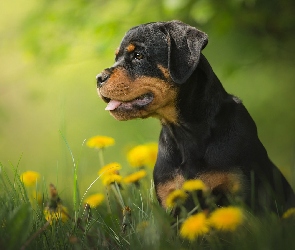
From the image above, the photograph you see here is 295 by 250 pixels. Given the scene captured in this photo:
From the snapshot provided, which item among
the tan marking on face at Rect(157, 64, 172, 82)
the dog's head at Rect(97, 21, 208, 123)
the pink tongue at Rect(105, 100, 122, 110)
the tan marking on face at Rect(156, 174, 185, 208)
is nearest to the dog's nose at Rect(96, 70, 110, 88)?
the dog's head at Rect(97, 21, 208, 123)

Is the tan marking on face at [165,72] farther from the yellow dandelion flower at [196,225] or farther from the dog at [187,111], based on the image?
the yellow dandelion flower at [196,225]

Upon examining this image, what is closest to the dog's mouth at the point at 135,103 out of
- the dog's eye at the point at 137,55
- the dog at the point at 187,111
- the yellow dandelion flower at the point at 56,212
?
the dog at the point at 187,111

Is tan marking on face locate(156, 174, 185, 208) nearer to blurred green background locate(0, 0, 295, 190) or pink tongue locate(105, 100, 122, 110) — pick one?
pink tongue locate(105, 100, 122, 110)

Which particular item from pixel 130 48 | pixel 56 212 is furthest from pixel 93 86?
pixel 56 212

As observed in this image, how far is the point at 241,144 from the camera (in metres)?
3.59

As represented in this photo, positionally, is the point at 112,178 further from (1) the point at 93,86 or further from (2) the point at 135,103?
(1) the point at 93,86

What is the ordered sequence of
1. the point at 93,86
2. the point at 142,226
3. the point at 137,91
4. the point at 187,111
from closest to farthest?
the point at 142,226 < the point at 137,91 < the point at 187,111 < the point at 93,86

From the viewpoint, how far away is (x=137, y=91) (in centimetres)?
362

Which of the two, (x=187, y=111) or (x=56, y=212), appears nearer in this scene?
(x=56, y=212)

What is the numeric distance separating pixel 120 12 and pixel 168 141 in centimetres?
347

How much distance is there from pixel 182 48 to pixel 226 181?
0.81 meters

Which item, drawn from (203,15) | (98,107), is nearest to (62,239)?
(203,15)

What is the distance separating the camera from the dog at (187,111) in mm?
3561

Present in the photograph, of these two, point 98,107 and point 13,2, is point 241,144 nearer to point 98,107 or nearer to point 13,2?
point 98,107
